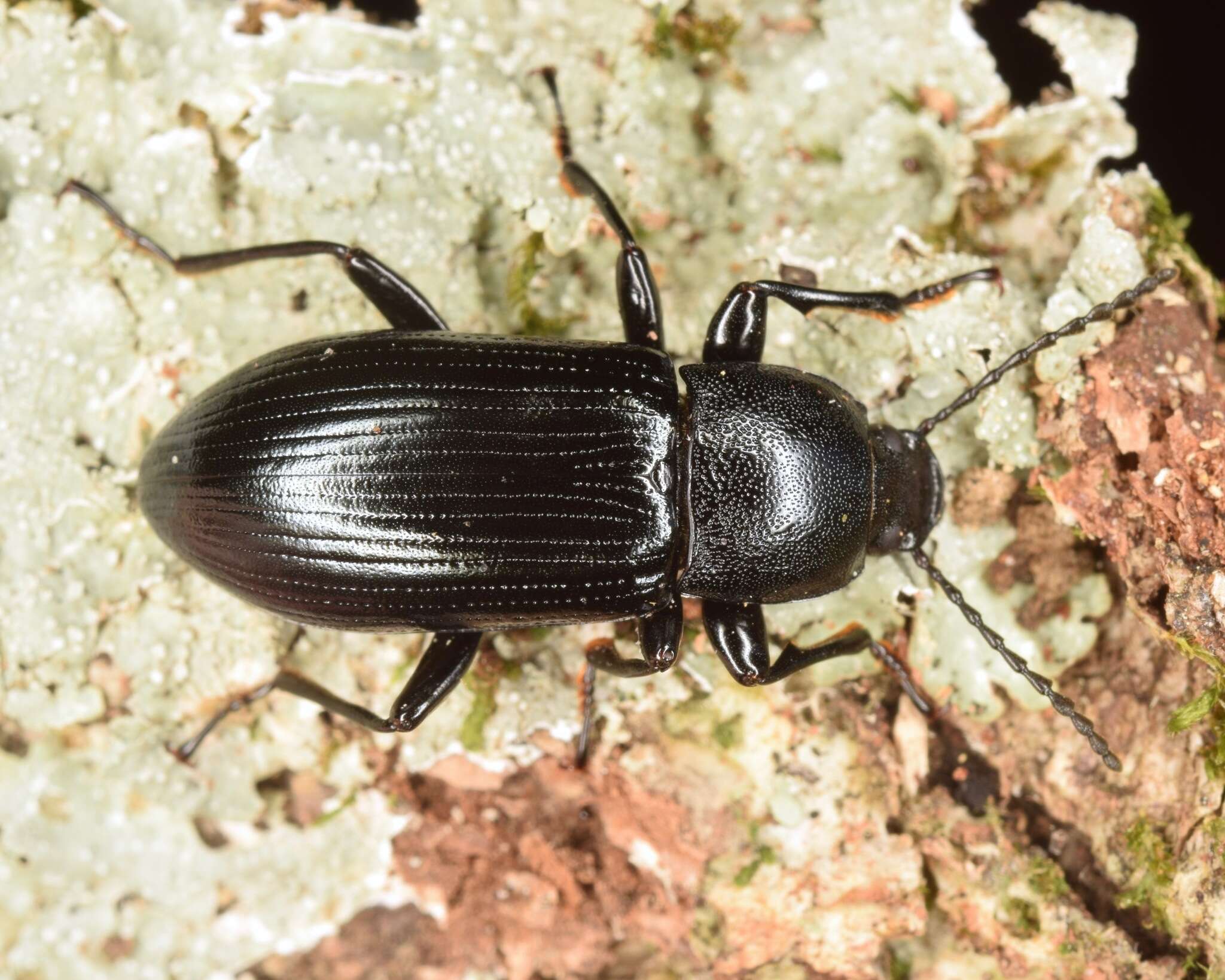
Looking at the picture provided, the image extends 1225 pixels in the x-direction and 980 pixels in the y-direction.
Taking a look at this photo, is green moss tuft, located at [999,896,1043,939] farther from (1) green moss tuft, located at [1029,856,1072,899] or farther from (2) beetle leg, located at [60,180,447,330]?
(2) beetle leg, located at [60,180,447,330]

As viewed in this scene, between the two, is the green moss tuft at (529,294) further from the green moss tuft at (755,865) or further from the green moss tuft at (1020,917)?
the green moss tuft at (1020,917)

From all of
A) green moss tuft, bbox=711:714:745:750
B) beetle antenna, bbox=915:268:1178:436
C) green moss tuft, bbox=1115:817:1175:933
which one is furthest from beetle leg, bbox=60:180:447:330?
green moss tuft, bbox=1115:817:1175:933

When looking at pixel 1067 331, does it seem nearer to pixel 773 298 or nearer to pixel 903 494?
pixel 903 494

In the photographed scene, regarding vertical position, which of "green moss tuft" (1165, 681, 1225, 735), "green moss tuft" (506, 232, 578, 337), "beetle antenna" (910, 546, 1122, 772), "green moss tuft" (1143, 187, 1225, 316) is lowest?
"beetle antenna" (910, 546, 1122, 772)

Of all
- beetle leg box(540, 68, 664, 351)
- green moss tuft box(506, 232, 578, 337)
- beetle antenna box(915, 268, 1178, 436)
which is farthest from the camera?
green moss tuft box(506, 232, 578, 337)

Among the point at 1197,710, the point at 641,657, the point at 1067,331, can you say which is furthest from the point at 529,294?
the point at 1197,710

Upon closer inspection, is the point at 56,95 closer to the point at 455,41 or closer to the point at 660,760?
the point at 455,41

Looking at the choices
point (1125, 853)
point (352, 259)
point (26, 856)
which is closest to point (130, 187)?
point (352, 259)
